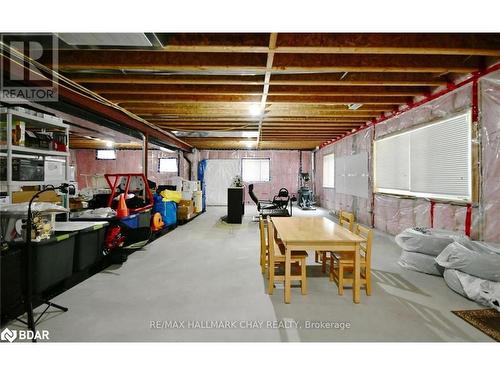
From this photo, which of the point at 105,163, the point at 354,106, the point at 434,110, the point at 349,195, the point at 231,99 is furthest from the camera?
the point at 105,163

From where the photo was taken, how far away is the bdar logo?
204 cm

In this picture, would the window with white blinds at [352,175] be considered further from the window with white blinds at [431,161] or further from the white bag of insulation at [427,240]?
the white bag of insulation at [427,240]

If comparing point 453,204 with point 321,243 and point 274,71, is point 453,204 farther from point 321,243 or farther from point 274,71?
point 274,71

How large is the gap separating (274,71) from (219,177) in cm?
889

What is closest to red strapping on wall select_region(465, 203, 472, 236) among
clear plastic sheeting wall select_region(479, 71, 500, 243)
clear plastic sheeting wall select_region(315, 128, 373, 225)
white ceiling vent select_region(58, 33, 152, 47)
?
clear plastic sheeting wall select_region(479, 71, 500, 243)

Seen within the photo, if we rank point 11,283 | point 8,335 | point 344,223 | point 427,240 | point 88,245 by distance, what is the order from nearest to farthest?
point 8,335 → point 11,283 → point 88,245 → point 427,240 → point 344,223

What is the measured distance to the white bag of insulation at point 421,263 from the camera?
329cm

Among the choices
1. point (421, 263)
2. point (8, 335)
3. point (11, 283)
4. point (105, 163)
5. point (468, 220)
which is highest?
point (105, 163)

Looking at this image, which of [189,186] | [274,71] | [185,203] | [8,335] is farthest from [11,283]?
[189,186]

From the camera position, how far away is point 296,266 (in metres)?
3.34

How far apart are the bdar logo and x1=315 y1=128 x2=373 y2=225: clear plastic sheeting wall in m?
6.41

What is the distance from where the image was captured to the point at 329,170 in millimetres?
9844

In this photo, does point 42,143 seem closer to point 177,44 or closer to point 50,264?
point 50,264

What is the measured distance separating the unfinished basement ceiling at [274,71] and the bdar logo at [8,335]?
8.82 feet
